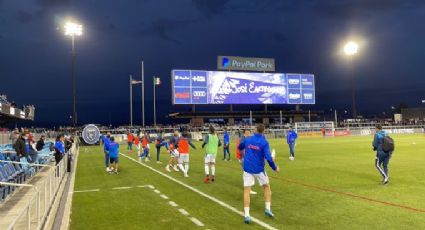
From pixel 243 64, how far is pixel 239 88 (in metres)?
6.61

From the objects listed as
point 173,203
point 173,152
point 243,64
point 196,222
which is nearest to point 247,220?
point 196,222

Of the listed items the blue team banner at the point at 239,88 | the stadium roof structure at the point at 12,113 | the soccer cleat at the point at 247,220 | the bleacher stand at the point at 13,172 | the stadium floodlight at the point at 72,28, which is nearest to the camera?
the soccer cleat at the point at 247,220

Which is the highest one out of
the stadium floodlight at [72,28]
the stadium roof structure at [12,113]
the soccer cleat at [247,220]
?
the stadium floodlight at [72,28]

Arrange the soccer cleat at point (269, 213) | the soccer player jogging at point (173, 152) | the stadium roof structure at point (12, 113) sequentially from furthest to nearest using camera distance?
the stadium roof structure at point (12, 113) → the soccer player jogging at point (173, 152) → the soccer cleat at point (269, 213)

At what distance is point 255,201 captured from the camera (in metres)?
10.6

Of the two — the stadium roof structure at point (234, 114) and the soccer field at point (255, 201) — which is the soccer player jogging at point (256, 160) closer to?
the soccer field at point (255, 201)

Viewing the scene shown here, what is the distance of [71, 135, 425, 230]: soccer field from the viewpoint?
830 cm

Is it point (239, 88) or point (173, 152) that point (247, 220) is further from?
point (239, 88)

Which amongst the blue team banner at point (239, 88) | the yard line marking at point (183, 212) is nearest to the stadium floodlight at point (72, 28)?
the blue team banner at point (239, 88)

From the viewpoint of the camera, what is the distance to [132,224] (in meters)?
8.45

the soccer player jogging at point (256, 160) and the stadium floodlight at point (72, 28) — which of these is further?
the stadium floodlight at point (72, 28)

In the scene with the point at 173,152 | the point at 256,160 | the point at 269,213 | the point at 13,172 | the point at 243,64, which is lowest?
the point at 269,213

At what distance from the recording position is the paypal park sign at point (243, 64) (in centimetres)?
6719

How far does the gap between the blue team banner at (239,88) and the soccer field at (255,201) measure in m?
43.2
